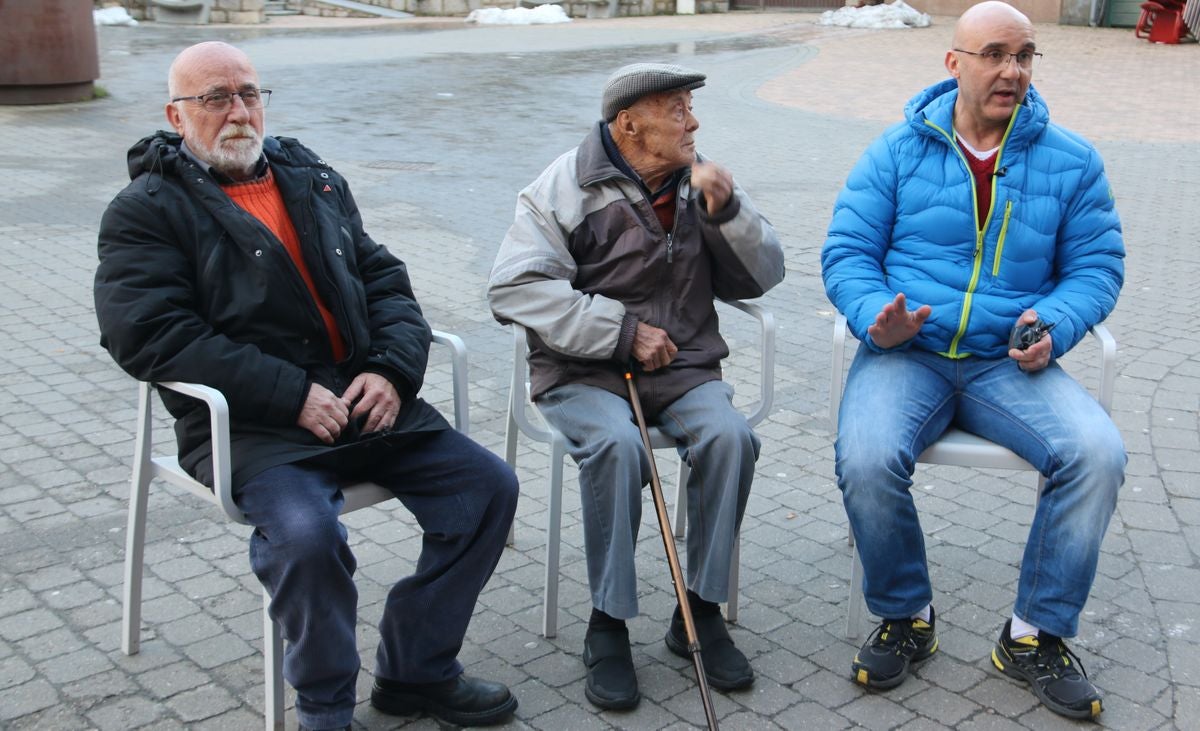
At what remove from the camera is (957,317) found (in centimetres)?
370

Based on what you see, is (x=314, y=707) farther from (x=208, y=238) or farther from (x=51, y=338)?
(x=51, y=338)

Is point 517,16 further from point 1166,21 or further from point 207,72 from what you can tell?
point 207,72

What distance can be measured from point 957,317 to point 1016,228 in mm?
295

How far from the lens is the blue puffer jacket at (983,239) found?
12.2 feet

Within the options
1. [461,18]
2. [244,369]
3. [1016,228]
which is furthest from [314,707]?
[461,18]

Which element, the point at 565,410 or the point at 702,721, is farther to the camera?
the point at 565,410

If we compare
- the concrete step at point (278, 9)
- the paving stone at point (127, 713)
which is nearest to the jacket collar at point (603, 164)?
the paving stone at point (127, 713)

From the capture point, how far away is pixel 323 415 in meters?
3.26

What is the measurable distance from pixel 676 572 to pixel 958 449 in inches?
33.7

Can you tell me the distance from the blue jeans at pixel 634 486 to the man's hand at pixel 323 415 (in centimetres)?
63

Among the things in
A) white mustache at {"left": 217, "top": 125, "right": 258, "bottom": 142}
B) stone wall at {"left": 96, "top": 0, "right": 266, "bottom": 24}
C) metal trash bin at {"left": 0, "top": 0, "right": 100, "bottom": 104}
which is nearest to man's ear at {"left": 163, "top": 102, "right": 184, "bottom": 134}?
white mustache at {"left": 217, "top": 125, "right": 258, "bottom": 142}

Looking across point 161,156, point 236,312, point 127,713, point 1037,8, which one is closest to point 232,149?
point 161,156

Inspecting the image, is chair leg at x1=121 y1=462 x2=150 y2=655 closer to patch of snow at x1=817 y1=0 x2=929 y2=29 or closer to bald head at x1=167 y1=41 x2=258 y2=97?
bald head at x1=167 y1=41 x2=258 y2=97

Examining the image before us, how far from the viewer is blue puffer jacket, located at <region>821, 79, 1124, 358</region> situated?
371cm
